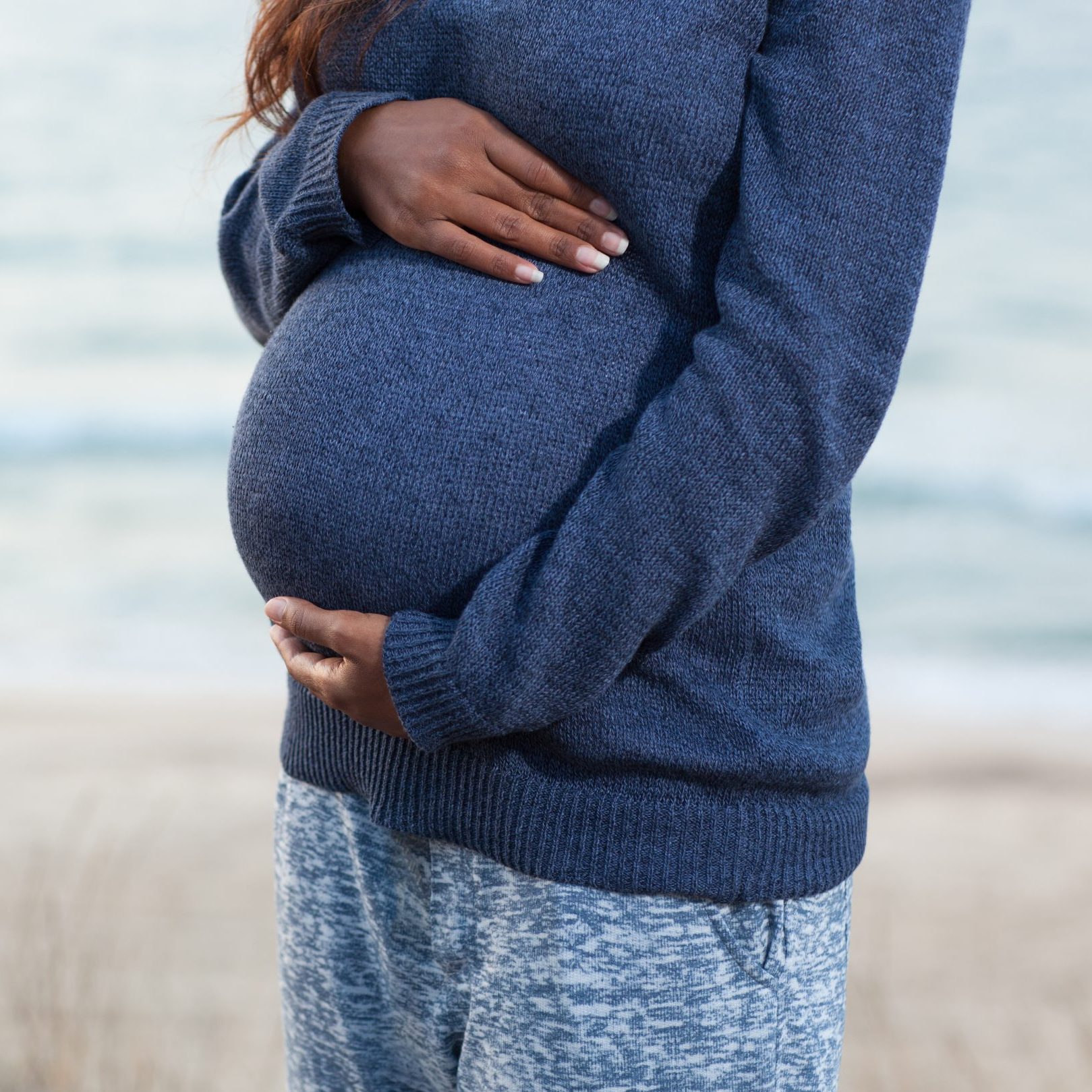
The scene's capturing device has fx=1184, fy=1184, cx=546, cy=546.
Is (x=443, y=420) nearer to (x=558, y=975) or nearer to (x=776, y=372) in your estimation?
(x=776, y=372)

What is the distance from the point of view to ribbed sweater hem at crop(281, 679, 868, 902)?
801 mm

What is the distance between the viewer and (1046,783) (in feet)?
11.0

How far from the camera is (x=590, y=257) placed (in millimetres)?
819

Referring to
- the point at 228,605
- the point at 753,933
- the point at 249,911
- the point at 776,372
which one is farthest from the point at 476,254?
the point at 228,605

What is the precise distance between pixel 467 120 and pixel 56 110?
1089 centimetres

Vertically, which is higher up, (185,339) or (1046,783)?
(185,339)

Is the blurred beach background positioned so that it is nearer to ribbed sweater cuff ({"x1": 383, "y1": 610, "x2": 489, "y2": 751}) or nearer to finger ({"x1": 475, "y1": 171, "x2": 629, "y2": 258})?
finger ({"x1": 475, "y1": 171, "x2": 629, "y2": 258})

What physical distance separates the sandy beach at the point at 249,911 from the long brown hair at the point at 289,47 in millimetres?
1525

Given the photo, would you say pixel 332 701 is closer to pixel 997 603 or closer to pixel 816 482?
pixel 816 482

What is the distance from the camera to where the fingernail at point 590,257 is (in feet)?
2.68

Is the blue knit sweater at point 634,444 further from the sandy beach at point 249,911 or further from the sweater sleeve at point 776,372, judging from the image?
the sandy beach at point 249,911

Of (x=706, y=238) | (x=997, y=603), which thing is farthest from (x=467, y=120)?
(x=997, y=603)

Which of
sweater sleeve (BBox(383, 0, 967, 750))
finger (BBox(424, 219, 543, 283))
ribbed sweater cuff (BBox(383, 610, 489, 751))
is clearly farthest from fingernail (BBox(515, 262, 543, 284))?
ribbed sweater cuff (BBox(383, 610, 489, 751))

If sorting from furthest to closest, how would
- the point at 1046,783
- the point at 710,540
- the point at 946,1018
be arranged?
the point at 1046,783, the point at 946,1018, the point at 710,540
